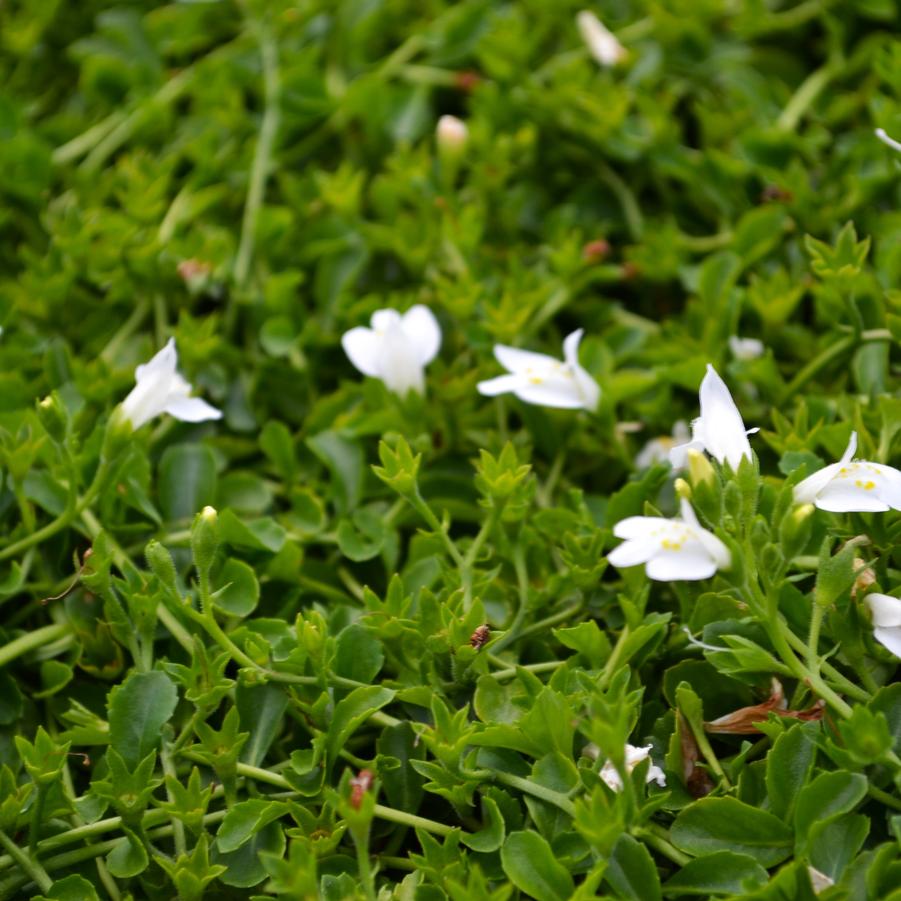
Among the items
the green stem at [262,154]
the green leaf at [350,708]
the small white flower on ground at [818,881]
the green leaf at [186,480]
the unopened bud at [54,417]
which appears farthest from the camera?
the green stem at [262,154]

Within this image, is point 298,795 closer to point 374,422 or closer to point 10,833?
point 10,833

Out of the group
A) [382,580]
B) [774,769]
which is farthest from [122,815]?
[774,769]

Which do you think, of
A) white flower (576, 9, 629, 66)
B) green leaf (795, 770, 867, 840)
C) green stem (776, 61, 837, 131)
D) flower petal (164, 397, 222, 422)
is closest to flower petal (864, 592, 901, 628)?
green leaf (795, 770, 867, 840)

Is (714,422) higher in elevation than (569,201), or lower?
higher

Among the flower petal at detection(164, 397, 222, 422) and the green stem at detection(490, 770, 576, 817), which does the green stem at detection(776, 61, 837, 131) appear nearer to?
the flower petal at detection(164, 397, 222, 422)

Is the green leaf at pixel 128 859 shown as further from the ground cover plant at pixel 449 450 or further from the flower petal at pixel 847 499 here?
the flower petal at pixel 847 499

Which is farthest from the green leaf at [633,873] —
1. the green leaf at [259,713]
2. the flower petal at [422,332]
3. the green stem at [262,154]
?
the green stem at [262,154]
